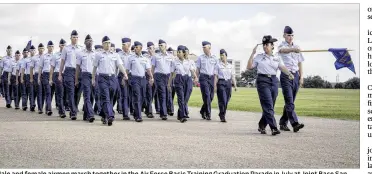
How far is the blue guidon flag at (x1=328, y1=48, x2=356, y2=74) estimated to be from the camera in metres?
12.8

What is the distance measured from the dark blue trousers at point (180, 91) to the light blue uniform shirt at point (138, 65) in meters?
0.98

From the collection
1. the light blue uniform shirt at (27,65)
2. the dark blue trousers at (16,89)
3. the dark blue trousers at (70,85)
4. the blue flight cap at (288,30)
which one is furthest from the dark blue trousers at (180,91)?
the dark blue trousers at (16,89)

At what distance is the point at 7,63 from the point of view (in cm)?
2341

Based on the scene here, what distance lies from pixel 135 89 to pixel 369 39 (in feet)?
21.2

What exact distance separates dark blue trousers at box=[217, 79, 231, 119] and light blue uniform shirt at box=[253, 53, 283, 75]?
155 inches

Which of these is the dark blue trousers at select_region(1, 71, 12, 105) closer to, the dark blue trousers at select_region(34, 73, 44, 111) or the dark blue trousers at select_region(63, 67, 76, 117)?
the dark blue trousers at select_region(34, 73, 44, 111)

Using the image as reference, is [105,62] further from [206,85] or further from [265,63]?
[265,63]

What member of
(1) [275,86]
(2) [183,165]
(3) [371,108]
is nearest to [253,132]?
(1) [275,86]

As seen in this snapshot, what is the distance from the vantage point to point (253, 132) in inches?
524

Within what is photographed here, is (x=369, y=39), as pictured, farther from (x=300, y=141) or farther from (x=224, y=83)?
(x=224, y=83)

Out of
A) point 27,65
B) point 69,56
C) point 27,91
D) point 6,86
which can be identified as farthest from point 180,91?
point 6,86

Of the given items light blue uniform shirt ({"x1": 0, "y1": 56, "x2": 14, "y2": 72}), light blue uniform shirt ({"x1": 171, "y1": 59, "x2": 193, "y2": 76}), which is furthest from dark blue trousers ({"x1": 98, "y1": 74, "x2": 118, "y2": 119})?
light blue uniform shirt ({"x1": 0, "y1": 56, "x2": 14, "y2": 72})

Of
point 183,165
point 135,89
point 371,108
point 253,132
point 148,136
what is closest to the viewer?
point 183,165

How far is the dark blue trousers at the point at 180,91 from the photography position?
16416 millimetres
